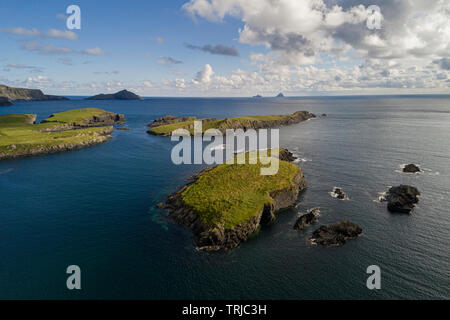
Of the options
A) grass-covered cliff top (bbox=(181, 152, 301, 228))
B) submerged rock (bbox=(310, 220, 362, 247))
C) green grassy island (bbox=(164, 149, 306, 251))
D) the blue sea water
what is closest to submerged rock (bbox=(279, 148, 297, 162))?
the blue sea water

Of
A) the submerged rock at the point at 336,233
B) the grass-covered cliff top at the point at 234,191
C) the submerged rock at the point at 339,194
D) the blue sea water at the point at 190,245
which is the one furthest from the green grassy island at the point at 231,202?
the submerged rock at the point at 336,233

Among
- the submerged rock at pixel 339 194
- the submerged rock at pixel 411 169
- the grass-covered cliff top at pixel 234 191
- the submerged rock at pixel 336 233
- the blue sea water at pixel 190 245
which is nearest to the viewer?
the blue sea water at pixel 190 245

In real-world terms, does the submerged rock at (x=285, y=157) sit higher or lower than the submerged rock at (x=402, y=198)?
higher

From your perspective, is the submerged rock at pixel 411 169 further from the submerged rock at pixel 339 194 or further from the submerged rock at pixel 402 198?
the submerged rock at pixel 339 194

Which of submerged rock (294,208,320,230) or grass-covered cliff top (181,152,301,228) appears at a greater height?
grass-covered cliff top (181,152,301,228)

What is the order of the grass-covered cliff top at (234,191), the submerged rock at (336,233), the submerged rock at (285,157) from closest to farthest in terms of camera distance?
the submerged rock at (336,233), the grass-covered cliff top at (234,191), the submerged rock at (285,157)

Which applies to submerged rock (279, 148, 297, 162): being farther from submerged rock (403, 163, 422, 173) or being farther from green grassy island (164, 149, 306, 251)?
submerged rock (403, 163, 422, 173)

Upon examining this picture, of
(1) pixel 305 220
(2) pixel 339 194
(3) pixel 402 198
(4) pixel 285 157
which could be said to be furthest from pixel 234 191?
(4) pixel 285 157

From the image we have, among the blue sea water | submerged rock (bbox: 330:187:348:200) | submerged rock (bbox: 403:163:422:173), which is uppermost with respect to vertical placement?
submerged rock (bbox: 403:163:422:173)
